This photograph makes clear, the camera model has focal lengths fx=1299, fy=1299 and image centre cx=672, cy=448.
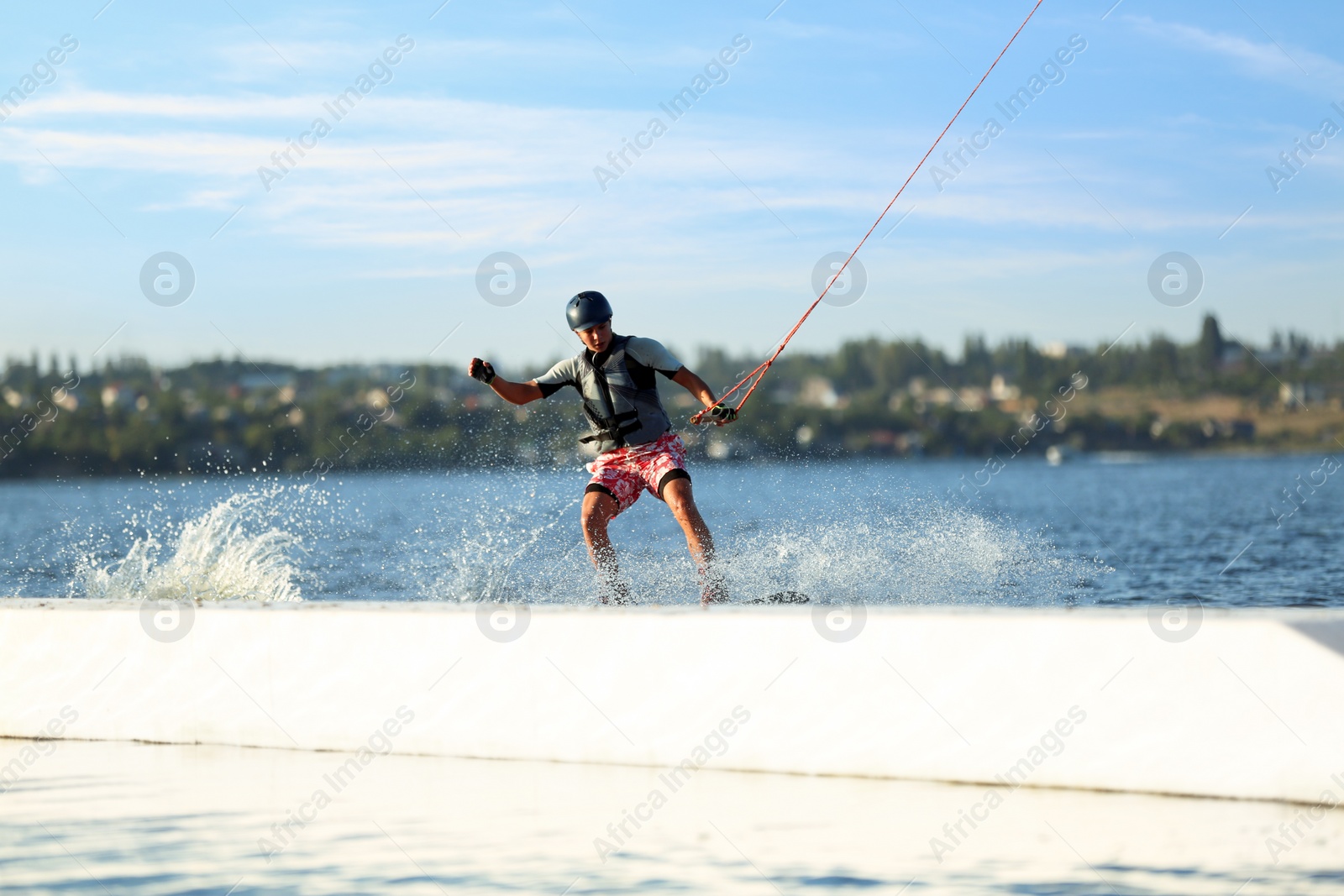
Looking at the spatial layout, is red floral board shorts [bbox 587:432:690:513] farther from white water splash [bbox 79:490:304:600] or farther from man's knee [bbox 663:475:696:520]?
white water splash [bbox 79:490:304:600]

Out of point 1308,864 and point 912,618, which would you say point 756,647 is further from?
point 1308,864

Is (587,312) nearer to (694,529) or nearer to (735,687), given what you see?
(694,529)

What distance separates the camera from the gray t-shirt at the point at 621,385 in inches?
284

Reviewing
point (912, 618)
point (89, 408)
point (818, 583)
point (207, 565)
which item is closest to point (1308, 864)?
point (912, 618)

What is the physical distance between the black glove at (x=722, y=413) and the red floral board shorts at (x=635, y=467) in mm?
498

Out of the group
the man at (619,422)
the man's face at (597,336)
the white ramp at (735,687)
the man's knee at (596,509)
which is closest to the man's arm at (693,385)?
the man at (619,422)

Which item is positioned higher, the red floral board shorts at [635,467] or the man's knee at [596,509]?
the red floral board shorts at [635,467]

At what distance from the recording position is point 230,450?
167 feet

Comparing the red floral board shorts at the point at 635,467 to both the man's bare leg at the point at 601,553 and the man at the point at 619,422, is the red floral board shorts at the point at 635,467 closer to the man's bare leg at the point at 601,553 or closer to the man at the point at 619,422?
the man at the point at 619,422

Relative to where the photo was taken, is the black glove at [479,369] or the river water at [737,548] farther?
the river water at [737,548]

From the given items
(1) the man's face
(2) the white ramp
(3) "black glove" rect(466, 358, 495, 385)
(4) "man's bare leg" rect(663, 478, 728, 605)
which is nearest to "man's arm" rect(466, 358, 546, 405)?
(3) "black glove" rect(466, 358, 495, 385)

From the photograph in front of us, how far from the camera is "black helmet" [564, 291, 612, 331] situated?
7.07 m

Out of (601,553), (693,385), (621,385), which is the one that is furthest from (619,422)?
(601,553)

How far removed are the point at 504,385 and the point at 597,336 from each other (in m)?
0.60
